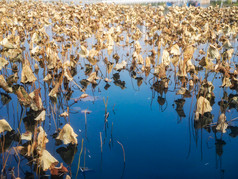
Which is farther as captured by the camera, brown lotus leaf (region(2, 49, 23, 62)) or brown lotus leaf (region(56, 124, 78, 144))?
brown lotus leaf (region(2, 49, 23, 62))

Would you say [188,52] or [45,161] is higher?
[188,52]

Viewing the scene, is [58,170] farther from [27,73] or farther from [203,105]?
[203,105]

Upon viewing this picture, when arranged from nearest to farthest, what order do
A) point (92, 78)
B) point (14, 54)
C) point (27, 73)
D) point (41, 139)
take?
point (41, 139) → point (27, 73) → point (14, 54) → point (92, 78)

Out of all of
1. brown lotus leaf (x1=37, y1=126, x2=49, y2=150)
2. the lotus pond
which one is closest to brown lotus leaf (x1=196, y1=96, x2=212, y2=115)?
the lotus pond

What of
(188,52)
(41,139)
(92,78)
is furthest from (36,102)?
(188,52)

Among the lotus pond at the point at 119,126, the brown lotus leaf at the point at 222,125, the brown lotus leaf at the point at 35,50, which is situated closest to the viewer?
the lotus pond at the point at 119,126

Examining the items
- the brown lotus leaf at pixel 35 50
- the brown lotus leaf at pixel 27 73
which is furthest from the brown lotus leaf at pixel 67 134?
the brown lotus leaf at pixel 35 50

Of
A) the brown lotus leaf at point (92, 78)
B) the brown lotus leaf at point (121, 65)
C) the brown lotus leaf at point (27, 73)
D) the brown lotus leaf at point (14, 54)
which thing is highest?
the brown lotus leaf at point (14, 54)

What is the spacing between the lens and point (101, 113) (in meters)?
1.64

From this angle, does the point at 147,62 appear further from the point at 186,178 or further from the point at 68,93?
the point at 186,178

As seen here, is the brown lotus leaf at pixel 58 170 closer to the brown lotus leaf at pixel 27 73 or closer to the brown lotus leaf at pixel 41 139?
the brown lotus leaf at pixel 41 139

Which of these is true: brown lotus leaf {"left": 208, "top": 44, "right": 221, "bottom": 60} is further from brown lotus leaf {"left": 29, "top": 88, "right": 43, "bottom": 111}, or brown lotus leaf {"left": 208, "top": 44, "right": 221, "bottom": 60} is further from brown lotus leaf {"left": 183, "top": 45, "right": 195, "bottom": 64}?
brown lotus leaf {"left": 29, "top": 88, "right": 43, "bottom": 111}

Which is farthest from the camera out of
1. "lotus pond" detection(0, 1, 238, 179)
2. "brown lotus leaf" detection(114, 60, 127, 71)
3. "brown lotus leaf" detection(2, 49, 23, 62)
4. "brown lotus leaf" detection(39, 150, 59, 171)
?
"brown lotus leaf" detection(114, 60, 127, 71)

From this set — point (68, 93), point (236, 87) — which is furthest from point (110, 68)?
point (236, 87)
